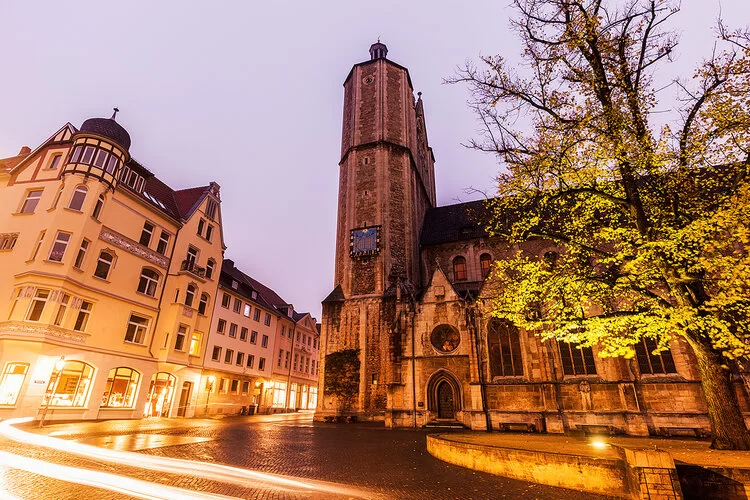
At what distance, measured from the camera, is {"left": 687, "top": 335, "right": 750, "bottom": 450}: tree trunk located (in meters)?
8.52

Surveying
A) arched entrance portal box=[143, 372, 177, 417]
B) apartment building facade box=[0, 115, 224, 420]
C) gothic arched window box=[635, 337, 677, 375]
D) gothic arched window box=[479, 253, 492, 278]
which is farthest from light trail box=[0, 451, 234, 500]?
gothic arched window box=[479, 253, 492, 278]

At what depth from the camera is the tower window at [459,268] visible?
101 ft

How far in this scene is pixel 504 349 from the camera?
21891mm

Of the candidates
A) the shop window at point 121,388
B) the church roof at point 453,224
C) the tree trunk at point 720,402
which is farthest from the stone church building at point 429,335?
the shop window at point 121,388

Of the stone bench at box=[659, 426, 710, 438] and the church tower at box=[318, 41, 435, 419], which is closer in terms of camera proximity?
the stone bench at box=[659, 426, 710, 438]

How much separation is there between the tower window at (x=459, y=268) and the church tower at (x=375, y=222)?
10.6 feet

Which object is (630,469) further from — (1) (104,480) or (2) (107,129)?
(2) (107,129)

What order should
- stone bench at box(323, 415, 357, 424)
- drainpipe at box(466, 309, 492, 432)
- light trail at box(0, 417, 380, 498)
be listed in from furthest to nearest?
1. stone bench at box(323, 415, 357, 424)
2. drainpipe at box(466, 309, 492, 432)
3. light trail at box(0, 417, 380, 498)

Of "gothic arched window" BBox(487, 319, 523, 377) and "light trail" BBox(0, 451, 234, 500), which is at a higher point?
"gothic arched window" BBox(487, 319, 523, 377)

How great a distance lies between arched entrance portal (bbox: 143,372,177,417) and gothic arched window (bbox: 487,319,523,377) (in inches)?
867

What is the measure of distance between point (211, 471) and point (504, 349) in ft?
59.4

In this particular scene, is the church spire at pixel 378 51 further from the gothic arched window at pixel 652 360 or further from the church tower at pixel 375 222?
the gothic arched window at pixel 652 360

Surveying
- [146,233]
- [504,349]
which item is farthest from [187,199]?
[504,349]

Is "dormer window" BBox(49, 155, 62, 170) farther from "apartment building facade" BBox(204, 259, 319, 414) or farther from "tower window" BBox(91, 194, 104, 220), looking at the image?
"apartment building facade" BBox(204, 259, 319, 414)
